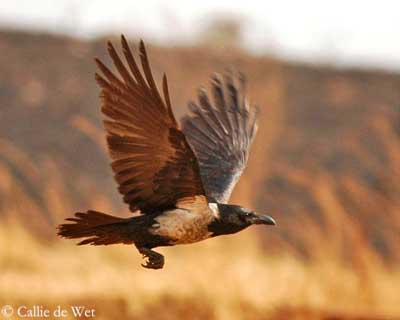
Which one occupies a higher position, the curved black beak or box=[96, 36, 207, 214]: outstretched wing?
box=[96, 36, 207, 214]: outstretched wing

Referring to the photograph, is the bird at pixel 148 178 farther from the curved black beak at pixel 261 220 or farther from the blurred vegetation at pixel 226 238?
the blurred vegetation at pixel 226 238

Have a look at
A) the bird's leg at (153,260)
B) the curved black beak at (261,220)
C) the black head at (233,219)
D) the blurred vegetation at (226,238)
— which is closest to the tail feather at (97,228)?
the bird's leg at (153,260)

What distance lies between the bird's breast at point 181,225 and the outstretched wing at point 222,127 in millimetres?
1364

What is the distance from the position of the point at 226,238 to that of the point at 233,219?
16.0ft

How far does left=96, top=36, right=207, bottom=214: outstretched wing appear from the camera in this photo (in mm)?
7434

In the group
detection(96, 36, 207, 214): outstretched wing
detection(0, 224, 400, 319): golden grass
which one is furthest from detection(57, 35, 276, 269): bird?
detection(0, 224, 400, 319): golden grass

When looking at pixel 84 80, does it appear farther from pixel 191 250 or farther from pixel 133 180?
pixel 133 180

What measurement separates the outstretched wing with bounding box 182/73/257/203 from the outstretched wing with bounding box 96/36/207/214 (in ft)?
4.89

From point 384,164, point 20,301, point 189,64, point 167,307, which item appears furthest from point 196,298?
point 384,164

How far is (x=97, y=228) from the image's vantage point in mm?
7699

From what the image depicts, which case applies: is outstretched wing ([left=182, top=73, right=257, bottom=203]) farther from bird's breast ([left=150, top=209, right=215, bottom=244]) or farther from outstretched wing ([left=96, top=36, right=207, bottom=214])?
outstretched wing ([left=96, top=36, right=207, bottom=214])

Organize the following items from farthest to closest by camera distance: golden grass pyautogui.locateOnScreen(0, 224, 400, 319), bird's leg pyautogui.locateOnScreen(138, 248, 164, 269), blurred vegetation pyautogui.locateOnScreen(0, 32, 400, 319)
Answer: blurred vegetation pyautogui.locateOnScreen(0, 32, 400, 319)
golden grass pyautogui.locateOnScreen(0, 224, 400, 319)
bird's leg pyautogui.locateOnScreen(138, 248, 164, 269)

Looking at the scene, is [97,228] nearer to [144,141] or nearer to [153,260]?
[153,260]

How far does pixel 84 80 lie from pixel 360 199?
13339 mm
